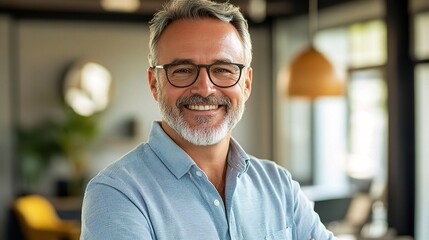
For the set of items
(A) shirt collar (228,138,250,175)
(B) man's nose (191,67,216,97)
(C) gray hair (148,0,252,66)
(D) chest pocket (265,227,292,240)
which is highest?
(C) gray hair (148,0,252,66)

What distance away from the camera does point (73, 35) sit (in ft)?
26.3

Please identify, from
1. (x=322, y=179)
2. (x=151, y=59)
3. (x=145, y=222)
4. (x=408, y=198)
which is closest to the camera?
(x=145, y=222)

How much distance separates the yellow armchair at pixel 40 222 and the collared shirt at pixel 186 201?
465cm

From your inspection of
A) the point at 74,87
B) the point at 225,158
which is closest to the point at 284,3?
the point at 74,87

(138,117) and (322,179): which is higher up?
(138,117)

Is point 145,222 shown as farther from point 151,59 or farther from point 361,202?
point 361,202

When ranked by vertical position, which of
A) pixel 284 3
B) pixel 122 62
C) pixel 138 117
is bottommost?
pixel 138 117

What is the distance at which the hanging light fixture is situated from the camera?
448 centimetres

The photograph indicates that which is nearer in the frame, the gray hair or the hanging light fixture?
the gray hair

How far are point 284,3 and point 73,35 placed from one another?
2642 mm

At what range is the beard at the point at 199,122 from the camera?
1494mm

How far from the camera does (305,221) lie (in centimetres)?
166

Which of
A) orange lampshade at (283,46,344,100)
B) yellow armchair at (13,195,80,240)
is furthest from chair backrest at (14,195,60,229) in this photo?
orange lampshade at (283,46,344,100)

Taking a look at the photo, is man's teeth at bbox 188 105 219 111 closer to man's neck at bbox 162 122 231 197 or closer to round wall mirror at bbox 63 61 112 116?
man's neck at bbox 162 122 231 197
